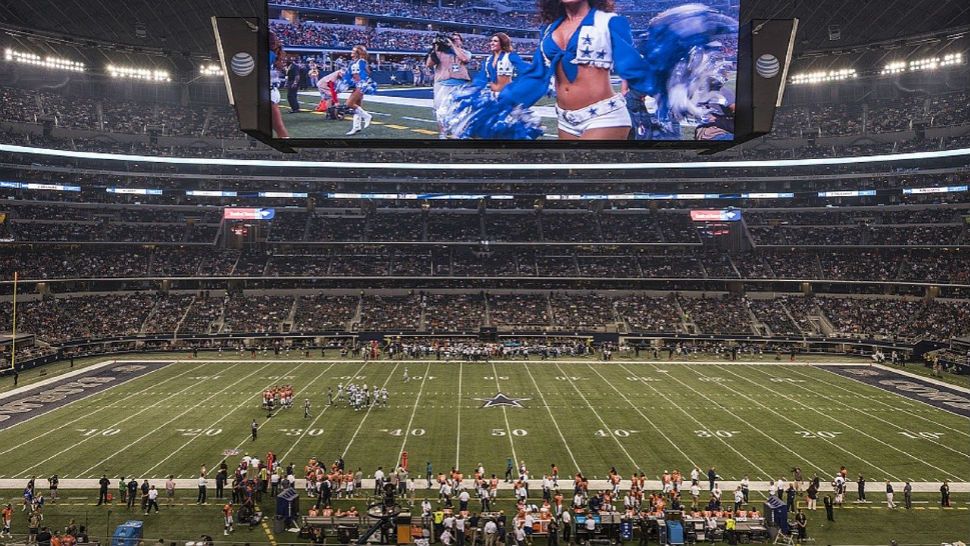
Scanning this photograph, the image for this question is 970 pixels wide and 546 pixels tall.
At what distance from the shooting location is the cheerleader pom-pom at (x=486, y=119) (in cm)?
841

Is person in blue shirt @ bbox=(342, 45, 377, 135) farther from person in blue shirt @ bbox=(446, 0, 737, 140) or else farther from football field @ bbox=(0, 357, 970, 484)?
football field @ bbox=(0, 357, 970, 484)

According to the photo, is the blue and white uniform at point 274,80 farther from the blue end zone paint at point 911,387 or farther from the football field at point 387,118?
the blue end zone paint at point 911,387

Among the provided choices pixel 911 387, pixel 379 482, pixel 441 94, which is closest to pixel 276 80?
pixel 441 94

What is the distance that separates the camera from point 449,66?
877 centimetres

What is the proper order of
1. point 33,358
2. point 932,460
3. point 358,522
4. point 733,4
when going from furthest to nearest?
1. point 33,358
2. point 932,460
3. point 358,522
4. point 733,4

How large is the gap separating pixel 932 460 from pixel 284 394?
96.1 ft

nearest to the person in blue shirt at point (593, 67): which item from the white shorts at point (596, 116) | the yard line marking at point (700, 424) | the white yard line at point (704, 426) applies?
the white shorts at point (596, 116)

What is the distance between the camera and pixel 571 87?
8352mm

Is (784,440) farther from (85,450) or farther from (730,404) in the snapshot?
(85,450)

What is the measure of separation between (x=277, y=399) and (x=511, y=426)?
12735 mm

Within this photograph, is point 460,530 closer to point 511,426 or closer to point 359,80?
point 511,426

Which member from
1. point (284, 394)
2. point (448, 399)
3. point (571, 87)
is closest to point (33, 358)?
point (284, 394)

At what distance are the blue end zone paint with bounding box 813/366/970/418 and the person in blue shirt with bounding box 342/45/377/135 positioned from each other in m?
36.5

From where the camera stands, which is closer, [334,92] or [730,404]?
[334,92]
